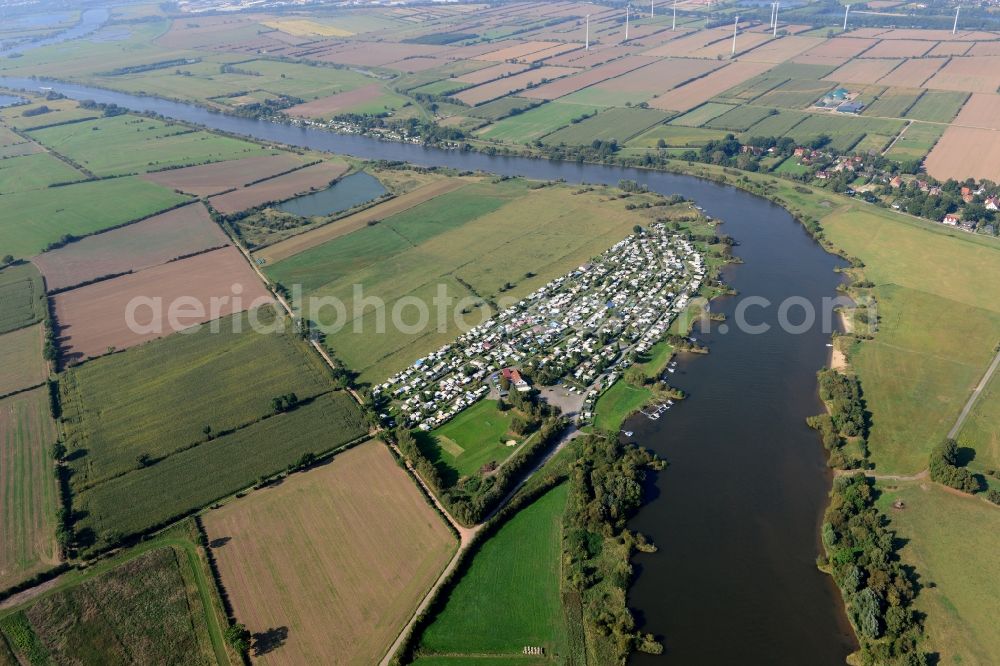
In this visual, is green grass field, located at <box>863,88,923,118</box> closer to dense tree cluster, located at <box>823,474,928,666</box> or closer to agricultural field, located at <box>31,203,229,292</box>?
dense tree cluster, located at <box>823,474,928,666</box>

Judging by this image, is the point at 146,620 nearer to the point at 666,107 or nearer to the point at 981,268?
the point at 981,268

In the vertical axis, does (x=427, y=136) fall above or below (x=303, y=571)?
above

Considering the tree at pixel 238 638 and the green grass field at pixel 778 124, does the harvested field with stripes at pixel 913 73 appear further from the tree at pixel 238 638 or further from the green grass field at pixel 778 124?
the tree at pixel 238 638

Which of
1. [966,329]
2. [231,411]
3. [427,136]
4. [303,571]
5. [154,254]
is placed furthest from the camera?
[427,136]

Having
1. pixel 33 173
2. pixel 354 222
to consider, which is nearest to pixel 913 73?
pixel 354 222

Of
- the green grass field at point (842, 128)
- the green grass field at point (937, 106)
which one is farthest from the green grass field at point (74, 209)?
the green grass field at point (937, 106)

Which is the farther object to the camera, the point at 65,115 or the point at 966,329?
the point at 65,115

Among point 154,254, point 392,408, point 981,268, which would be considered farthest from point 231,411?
point 981,268
